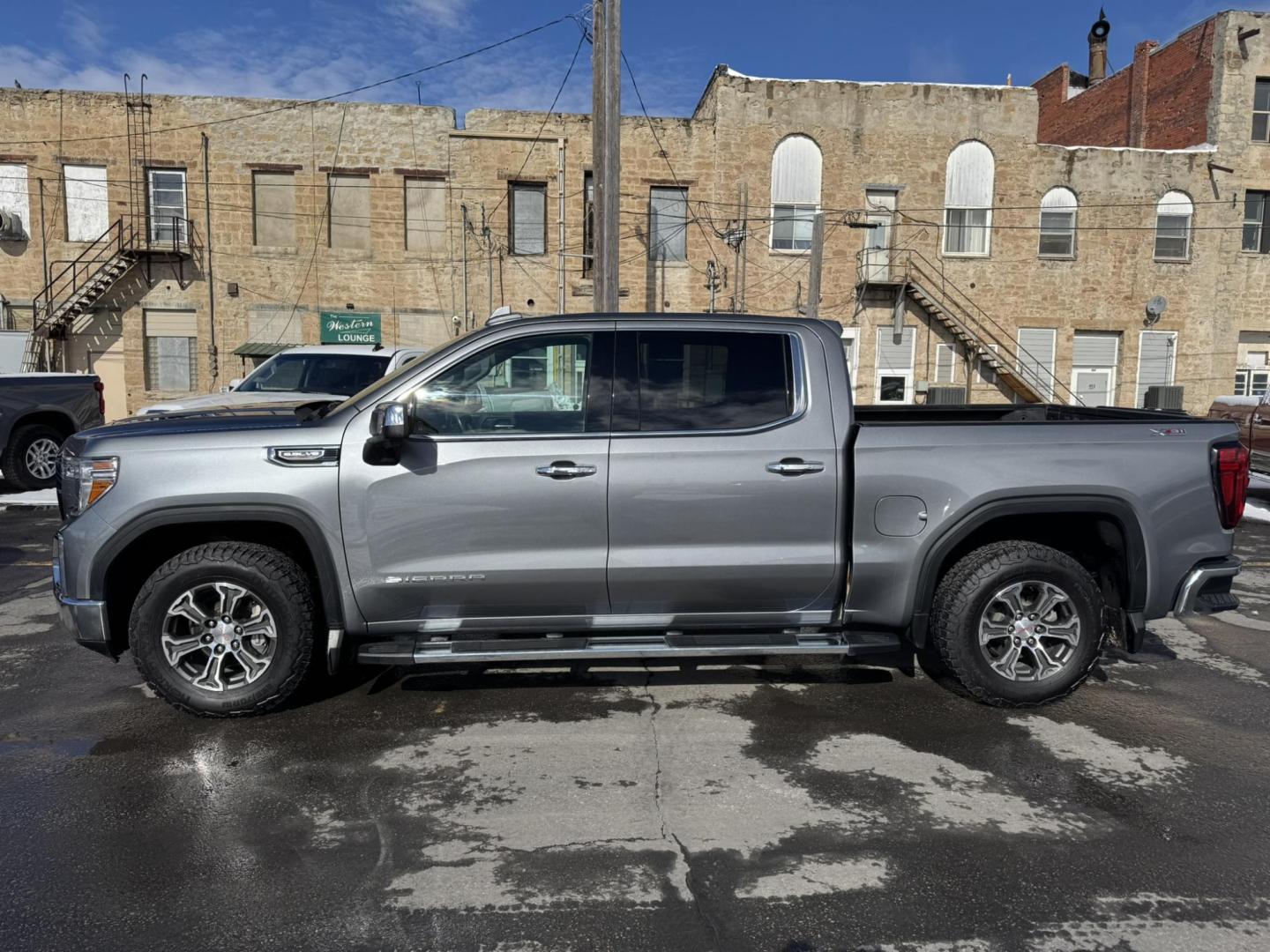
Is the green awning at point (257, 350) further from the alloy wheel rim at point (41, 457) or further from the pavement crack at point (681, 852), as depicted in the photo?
the pavement crack at point (681, 852)

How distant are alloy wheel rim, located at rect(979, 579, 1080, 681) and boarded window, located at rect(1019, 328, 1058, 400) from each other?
2221cm

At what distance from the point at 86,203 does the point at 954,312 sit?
22.9 metres

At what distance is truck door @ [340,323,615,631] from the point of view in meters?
4.08

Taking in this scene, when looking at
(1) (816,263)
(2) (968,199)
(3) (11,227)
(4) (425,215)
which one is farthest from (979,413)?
(3) (11,227)

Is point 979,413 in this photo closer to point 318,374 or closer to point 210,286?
point 318,374

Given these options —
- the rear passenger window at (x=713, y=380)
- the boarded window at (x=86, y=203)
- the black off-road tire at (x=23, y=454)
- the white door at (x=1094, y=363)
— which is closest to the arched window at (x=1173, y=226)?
the white door at (x=1094, y=363)

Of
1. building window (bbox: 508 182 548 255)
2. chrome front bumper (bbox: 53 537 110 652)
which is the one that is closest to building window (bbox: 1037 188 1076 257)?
building window (bbox: 508 182 548 255)

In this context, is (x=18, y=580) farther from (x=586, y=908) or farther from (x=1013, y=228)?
(x=1013, y=228)

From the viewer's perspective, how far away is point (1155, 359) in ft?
83.0

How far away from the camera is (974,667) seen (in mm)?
4383

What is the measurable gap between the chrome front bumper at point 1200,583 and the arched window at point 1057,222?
22.8 meters

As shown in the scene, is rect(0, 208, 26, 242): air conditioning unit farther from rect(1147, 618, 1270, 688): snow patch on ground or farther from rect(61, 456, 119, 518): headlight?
rect(1147, 618, 1270, 688): snow patch on ground

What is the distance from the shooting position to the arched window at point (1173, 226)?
24.6m

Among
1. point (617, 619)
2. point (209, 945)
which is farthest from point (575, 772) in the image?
point (209, 945)
